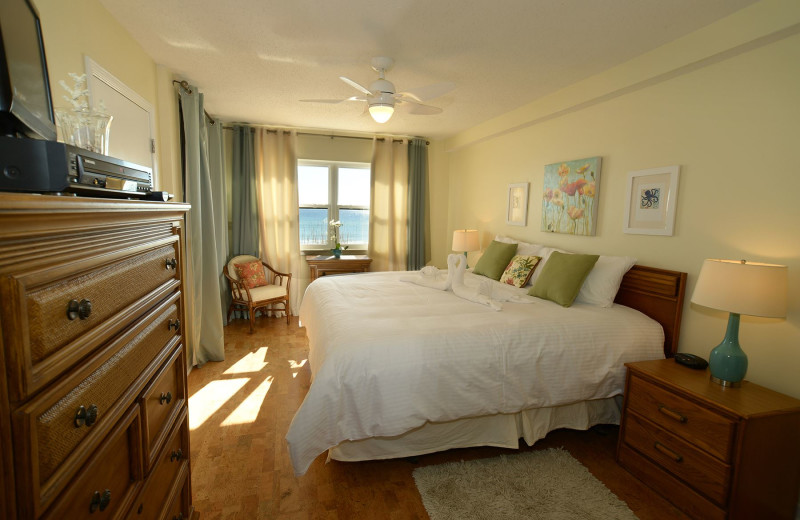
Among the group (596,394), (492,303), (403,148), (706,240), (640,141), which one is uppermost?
(403,148)

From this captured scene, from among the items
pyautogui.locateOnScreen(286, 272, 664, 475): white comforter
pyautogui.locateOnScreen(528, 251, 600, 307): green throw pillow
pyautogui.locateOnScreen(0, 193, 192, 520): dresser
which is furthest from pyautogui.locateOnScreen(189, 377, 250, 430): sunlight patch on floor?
pyautogui.locateOnScreen(528, 251, 600, 307): green throw pillow

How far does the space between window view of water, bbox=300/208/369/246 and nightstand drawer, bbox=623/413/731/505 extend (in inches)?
167

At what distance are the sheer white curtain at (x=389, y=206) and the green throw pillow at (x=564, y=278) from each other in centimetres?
289

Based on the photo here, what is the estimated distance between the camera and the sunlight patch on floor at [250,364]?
3408mm

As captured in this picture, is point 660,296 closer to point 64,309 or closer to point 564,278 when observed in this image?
point 564,278

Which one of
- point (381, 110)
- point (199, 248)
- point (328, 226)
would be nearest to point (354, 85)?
point (381, 110)

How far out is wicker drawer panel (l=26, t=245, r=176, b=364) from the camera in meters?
0.64

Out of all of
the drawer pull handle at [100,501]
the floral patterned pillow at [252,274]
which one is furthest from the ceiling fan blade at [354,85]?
the floral patterned pillow at [252,274]

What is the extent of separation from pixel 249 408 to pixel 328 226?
323 centimetres

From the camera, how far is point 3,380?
55cm

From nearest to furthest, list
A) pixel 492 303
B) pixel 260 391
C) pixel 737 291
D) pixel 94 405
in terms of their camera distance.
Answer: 1. pixel 94 405
2. pixel 737 291
3. pixel 492 303
4. pixel 260 391

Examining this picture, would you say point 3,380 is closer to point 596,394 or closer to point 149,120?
point 596,394

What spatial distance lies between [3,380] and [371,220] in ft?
16.6

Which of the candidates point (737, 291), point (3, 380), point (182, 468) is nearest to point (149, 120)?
point (182, 468)
